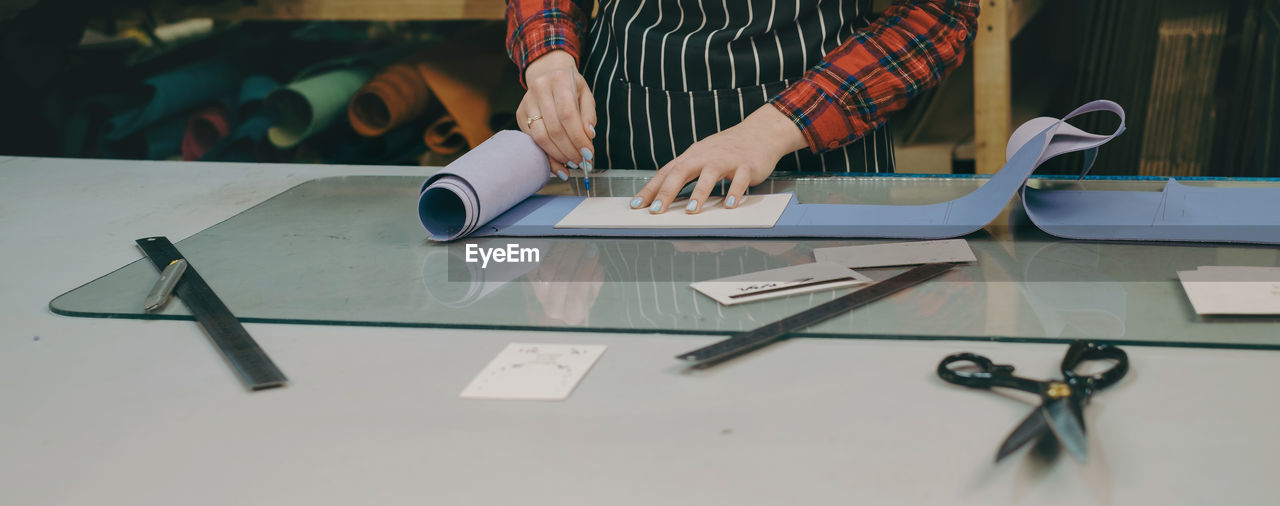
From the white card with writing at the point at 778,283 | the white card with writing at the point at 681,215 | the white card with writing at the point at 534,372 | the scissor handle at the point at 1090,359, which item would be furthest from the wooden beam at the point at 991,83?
the white card with writing at the point at 534,372

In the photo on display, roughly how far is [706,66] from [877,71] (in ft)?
0.71

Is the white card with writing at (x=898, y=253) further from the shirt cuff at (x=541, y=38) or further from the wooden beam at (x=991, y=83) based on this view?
the wooden beam at (x=991, y=83)

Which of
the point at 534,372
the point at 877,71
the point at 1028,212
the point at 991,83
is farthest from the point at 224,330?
Answer: the point at 991,83

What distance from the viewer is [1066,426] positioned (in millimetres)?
481

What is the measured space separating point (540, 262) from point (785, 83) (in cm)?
52

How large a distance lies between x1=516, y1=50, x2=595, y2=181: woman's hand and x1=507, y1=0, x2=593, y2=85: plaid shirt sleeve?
91mm

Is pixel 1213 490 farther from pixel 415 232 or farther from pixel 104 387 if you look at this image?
pixel 415 232

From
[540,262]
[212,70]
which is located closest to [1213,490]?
[540,262]

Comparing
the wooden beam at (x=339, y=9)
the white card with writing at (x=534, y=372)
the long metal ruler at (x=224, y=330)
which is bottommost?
the white card with writing at (x=534, y=372)

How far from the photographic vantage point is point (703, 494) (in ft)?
1.53

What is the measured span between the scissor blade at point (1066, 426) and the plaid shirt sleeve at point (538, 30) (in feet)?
3.07

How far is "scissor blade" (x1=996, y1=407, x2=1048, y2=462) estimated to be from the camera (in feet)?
1.55

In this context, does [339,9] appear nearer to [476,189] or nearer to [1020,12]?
[476,189]

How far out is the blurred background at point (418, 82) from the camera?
1.75m
